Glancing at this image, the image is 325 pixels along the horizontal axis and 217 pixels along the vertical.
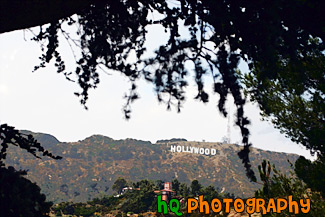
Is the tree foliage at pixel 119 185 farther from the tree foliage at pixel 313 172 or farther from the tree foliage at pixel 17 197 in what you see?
the tree foliage at pixel 17 197

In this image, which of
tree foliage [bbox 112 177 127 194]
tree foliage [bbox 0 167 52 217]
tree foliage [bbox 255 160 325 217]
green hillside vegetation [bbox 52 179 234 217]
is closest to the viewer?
tree foliage [bbox 0 167 52 217]

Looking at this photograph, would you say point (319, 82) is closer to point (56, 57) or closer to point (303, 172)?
point (303, 172)

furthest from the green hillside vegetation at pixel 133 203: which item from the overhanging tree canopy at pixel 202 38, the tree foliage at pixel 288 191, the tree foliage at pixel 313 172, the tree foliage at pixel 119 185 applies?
the overhanging tree canopy at pixel 202 38

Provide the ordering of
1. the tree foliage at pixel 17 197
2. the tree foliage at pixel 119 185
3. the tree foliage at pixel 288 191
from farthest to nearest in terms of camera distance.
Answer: the tree foliage at pixel 119 185, the tree foliage at pixel 288 191, the tree foliage at pixel 17 197

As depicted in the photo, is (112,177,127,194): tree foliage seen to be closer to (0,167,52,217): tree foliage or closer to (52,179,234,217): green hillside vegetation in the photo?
(52,179,234,217): green hillside vegetation

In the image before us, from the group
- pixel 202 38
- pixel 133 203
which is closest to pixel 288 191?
pixel 202 38

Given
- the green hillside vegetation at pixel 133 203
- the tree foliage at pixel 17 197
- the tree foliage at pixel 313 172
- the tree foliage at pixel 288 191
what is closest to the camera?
the tree foliage at pixel 17 197

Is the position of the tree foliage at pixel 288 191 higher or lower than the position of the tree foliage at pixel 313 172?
lower

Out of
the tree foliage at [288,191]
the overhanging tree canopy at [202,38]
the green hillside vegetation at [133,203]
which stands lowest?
the green hillside vegetation at [133,203]

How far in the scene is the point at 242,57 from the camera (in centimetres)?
600

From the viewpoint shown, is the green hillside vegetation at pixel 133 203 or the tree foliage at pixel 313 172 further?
the green hillside vegetation at pixel 133 203

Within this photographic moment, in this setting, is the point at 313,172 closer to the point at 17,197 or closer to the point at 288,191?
the point at 288,191

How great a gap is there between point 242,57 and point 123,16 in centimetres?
226

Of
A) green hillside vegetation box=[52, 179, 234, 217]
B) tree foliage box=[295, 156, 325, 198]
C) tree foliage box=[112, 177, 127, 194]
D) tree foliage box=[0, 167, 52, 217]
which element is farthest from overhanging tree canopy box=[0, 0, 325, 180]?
tree foliage box=[112, 177, 127, 194]
